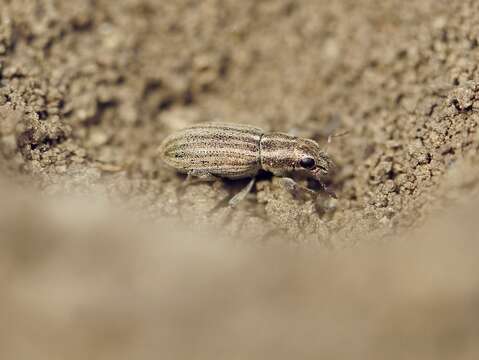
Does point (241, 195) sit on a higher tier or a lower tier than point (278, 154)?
lower

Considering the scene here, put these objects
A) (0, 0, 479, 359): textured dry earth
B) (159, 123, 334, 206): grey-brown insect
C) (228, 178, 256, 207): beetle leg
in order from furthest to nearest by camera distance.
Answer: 1. (159, 123, 334, 206): grey-brown insect
2. (228, 178, 256, 207): beetle leg
3. (0, 0, 479, 359): textured dry earth

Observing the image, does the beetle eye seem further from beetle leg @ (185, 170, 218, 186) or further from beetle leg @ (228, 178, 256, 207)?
beetle leg @ (185, 170, 218, 186)

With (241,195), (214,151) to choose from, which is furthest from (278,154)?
(214,151)

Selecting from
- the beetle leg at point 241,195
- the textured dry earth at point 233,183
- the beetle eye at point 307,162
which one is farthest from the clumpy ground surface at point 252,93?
the beetle eye at point 307,162

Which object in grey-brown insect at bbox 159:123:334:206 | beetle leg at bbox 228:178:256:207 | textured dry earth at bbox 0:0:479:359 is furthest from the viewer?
grey-brown insect at bbox 159:123:334:206

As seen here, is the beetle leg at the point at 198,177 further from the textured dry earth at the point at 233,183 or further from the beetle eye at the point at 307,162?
the beetle eye at the point at 307,162

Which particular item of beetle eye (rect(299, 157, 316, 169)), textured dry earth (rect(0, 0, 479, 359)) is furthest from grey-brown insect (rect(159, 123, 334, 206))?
textured dry earth (rect(0, 0, 479, 359))

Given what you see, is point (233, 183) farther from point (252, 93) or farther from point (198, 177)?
point (252, 93)
